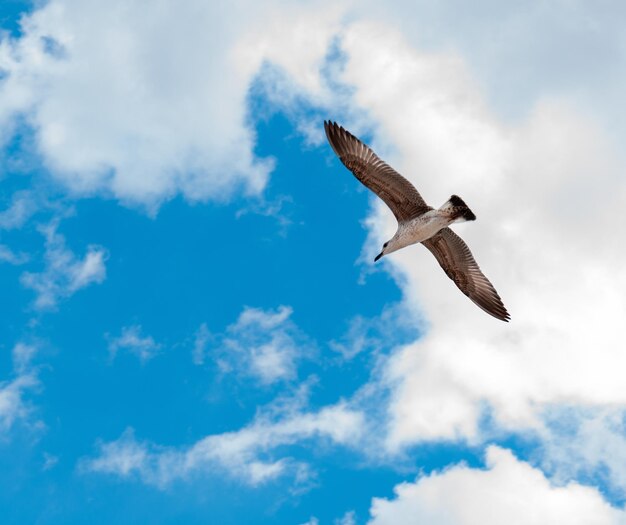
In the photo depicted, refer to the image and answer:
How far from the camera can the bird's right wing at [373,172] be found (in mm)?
29203

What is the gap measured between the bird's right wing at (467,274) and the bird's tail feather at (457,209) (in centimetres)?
349

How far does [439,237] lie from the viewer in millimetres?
32156

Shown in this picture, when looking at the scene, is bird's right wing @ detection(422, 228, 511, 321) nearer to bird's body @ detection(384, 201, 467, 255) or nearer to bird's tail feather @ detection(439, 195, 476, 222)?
bird's body @ detection(384, 201, 467, 255)

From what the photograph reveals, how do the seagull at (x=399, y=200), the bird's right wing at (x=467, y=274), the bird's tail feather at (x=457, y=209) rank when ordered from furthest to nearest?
the bird's right wing at (x=467, y=274)
the seagull at (x=399, y=200)
the bird's tail feather at (x=457, y=209)

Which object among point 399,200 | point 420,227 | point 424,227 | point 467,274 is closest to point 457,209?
point 424,227

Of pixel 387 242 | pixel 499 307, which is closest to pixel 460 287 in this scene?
pixel 499 307

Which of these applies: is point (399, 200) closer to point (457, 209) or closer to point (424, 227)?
point (424, 227)

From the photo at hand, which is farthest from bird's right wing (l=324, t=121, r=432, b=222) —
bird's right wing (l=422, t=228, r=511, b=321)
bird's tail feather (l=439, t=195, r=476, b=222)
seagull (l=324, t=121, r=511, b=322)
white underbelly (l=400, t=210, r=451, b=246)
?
bird's right wing (l=422, t=228, r=511, b=321)

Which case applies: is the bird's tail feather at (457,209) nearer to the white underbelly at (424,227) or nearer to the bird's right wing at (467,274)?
the white underbelly at (424,227)

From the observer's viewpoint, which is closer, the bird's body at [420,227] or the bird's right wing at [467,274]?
the bird's body at [420,227]

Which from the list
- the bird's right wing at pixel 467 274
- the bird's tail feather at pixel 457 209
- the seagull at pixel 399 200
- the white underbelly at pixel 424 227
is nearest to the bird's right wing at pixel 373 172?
the seagull at pixel 399 200

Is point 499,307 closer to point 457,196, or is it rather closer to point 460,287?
point 460,287

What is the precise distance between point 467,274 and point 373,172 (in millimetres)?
6953

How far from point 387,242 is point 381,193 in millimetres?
2348
